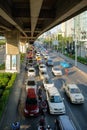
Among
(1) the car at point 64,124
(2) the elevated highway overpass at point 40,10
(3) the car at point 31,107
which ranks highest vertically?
(2) the elevated highway overpass at point 40,10

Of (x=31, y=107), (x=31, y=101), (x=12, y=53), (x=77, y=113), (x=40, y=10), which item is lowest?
(x=77, y=113)

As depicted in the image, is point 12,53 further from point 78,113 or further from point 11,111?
point 78,113

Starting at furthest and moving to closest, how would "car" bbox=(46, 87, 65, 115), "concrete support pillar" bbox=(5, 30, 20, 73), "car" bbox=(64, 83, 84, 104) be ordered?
"concrete support pillar" bbox=(5, 30, 20, 73) → "car" bbox=(64, 83, 84, 104) → "car" bbox=(46, 87, 65, 115)

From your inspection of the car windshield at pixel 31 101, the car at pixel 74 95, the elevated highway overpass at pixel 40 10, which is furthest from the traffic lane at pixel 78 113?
the elevated highway overpass at pixel 40 10

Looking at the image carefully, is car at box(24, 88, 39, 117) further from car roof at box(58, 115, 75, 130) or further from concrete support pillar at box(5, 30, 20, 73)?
concrete support pillar at box(5, 30, 20, 73)

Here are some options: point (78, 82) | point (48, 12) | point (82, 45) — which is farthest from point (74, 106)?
point (82, 45)

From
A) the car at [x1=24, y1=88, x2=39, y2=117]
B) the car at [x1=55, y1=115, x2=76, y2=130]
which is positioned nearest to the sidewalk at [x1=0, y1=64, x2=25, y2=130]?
the car at [x1=24, y1=88, x2=39, y2=117]

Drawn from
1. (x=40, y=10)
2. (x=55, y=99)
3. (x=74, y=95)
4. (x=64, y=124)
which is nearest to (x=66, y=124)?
(x=64, y=124)

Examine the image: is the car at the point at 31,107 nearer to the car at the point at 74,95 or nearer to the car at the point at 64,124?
the car at the point at 74,95

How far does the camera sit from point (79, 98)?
2223 centimetres

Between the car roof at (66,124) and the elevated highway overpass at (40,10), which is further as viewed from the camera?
the car roof at (66,124)

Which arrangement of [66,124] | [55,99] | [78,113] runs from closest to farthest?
[66,124] < [78,113] < [55,99]

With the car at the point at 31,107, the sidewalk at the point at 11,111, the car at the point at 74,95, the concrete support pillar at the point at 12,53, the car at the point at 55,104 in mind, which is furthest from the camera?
the concrete support pillar at the point at 12,53

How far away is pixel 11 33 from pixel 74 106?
20782mm
